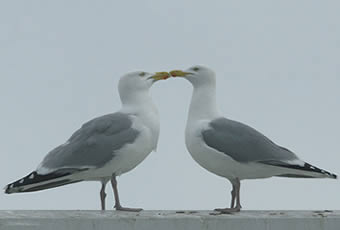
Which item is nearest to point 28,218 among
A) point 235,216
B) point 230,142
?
point 235,216

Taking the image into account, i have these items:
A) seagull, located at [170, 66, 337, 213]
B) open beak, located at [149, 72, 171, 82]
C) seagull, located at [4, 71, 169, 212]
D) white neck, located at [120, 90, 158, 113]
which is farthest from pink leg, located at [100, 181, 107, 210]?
open beak, located at [149, 72, 171, 82]

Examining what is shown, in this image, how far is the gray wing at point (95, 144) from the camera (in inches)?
317

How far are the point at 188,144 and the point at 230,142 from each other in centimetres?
45

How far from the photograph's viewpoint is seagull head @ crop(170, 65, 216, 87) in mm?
8805

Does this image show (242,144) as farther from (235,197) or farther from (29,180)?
(29,180)

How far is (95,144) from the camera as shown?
319 inches

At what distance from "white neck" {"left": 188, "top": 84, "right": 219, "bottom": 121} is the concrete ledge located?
5.13ft

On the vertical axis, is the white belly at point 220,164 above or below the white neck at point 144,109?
below

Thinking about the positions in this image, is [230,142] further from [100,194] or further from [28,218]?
[28,218]

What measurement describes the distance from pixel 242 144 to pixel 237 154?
13 cm

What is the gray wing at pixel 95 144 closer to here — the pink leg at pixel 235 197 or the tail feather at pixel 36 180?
the tail feather at pixel 36 180

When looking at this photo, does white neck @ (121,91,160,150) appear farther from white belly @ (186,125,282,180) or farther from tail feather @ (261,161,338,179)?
tail feather @ (261,161,338,179)

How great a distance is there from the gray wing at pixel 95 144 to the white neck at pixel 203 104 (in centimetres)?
77

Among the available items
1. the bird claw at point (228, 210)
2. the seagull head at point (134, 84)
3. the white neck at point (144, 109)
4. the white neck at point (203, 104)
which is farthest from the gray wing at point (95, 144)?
the bird claw at point (228, 210)
